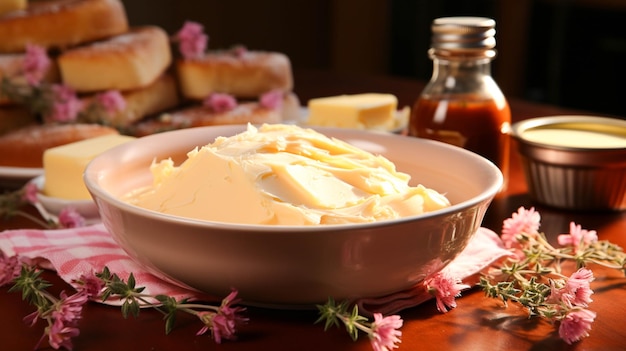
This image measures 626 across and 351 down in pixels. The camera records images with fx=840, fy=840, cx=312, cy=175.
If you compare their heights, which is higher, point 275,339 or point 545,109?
point 275,339

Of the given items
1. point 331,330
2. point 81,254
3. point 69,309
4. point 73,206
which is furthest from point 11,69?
point 331,330

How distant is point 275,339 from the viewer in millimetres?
873

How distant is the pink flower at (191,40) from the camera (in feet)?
7.26

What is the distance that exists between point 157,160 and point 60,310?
0.38 meters

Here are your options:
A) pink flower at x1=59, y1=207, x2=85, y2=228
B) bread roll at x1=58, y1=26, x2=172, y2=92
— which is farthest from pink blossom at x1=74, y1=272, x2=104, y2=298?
bread roll at x1=58, y1=26, x2=172, y2=92

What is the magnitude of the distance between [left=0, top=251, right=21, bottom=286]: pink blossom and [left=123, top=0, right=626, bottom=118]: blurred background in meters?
3.26

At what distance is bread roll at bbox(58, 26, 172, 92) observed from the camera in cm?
202

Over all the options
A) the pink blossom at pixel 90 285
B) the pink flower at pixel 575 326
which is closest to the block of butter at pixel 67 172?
the pink blossom at pixel 90 285

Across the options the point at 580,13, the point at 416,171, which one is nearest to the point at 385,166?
the point at 416,171

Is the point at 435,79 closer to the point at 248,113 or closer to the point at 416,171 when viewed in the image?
the point at 416,171

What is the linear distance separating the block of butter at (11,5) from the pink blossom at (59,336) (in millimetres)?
1605

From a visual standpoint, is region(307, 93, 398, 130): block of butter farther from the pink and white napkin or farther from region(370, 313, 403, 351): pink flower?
region(370, 313, 403, 351): pink flower

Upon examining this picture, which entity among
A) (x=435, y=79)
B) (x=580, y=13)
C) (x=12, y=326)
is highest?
(x=435, y=79)

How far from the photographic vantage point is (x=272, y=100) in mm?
2033
